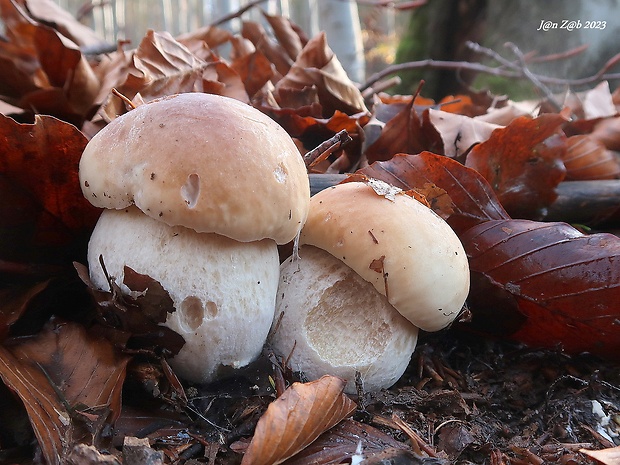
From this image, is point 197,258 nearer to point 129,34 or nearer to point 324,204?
point 324,204

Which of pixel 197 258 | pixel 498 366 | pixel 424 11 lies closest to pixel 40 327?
pixel 197 258

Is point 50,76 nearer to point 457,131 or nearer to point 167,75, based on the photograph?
point 167,75

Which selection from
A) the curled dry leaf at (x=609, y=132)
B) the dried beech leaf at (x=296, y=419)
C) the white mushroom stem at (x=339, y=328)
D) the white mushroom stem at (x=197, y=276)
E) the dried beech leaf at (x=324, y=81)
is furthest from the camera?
the curled dry leaf at (x=609, y=132)

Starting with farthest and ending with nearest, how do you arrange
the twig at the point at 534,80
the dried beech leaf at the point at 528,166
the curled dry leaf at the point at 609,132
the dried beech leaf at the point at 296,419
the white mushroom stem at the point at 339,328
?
the twig at the point at 534,80 → the curled dry leaf at the point at 609,132 → the dried beech leaf at the point at 528,166 → the white mushroom stem at the point at 339,328 → the dried beech leaf at the point at 296,419

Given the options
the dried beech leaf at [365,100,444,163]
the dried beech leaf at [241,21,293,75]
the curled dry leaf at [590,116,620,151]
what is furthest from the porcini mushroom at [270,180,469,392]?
the dried beech leaf at [241,21,293,75]

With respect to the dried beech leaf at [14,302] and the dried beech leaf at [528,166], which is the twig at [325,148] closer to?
the dried beech leaf at [528,166]

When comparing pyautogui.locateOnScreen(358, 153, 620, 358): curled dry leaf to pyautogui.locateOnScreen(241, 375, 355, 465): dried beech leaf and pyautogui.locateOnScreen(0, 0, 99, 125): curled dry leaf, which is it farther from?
pyautogui.locateOnScreen(0, 0, 99, 125): curled dry leaf

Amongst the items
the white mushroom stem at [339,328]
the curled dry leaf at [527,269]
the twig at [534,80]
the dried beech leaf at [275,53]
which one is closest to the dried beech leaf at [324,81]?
the dried beech leaf at [275,53]
